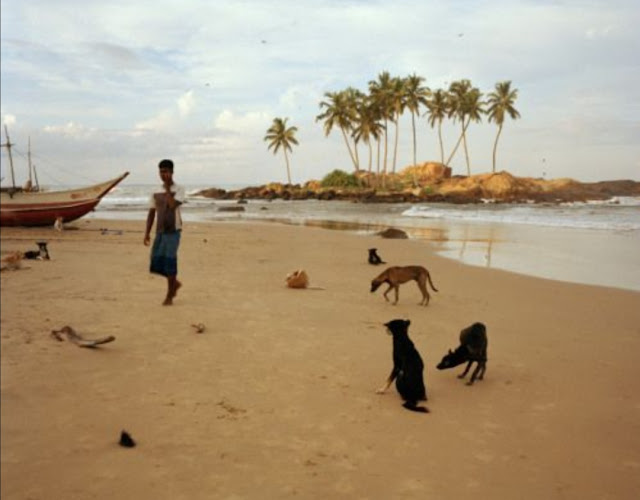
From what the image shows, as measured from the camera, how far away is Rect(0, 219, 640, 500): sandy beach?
10.0 feet

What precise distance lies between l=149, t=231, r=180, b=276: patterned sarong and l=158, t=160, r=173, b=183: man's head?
695 mm

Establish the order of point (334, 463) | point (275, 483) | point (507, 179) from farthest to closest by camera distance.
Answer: point (507, 179) → point (334, 463) → point (275, 483)

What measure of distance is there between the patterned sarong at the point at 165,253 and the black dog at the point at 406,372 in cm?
329

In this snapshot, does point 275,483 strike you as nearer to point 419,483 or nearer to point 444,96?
point 419,483

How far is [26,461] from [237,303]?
4729 mm

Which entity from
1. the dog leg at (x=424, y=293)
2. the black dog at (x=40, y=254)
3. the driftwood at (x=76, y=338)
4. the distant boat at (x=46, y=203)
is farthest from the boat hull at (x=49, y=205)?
the driftwood at (x=76, y=338)

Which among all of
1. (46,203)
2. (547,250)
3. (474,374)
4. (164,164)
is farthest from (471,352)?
(46,203)

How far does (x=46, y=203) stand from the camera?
60.2ft

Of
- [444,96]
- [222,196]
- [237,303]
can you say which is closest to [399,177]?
[444,96]

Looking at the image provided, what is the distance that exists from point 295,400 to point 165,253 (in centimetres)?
328

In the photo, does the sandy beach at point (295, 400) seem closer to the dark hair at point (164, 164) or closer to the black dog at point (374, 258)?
the dark hair at point (164, 164)

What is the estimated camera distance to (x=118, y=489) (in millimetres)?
2787

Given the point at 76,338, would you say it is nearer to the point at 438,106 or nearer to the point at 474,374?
the point at 474,374

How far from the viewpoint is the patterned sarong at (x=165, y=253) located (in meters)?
6.64
